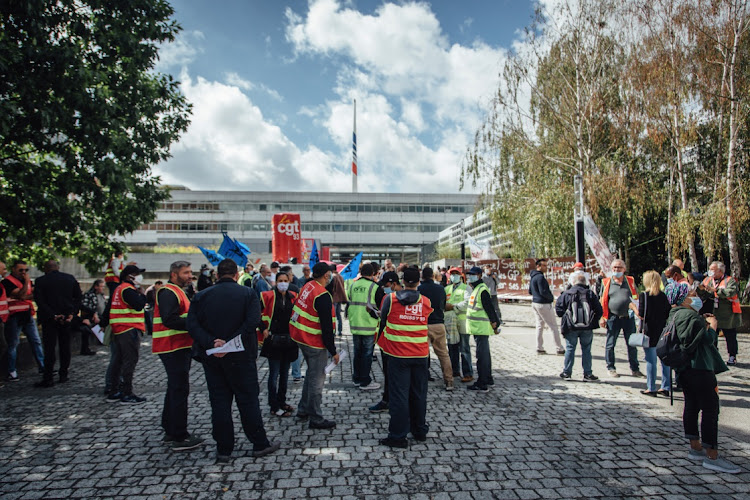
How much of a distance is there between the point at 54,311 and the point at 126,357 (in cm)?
211

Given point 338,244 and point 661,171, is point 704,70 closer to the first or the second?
point 661,171

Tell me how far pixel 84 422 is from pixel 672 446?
6324 mm

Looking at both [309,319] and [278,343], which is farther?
[278,343]

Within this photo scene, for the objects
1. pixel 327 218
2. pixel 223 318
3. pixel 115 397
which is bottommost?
pixel 115 397

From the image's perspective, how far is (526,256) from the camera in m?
19.2

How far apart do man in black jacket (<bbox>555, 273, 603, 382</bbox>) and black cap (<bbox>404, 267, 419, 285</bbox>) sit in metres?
3.38

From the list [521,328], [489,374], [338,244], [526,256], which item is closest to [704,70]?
[526,256]

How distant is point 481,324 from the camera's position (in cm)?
665

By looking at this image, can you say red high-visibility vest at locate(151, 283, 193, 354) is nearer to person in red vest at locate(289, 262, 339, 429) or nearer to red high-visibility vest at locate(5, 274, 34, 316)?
person in red vest at locate(289, 262, 339, 429)

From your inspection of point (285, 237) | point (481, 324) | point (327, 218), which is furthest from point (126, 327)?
point (327, 218)

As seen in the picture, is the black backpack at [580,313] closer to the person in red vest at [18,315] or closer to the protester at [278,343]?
the protester at [278,343]

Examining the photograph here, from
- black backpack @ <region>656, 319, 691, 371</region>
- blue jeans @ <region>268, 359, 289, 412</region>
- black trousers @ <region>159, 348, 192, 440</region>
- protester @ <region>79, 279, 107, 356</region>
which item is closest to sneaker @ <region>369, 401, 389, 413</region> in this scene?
blue jeans @ <region>268, 359, 289, 412</region>

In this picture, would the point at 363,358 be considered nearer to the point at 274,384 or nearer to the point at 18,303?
the point at 274,384

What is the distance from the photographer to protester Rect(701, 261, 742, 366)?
789 cm
